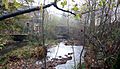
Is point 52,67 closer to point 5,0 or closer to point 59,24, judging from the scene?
point 5,0

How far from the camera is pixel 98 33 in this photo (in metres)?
7.64

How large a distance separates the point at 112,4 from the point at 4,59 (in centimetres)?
1208

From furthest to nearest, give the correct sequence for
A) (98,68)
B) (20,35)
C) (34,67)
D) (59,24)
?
(59,24) → (20,35) → (34,67) → (98,68)

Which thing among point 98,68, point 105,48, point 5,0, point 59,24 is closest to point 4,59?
point 98,68

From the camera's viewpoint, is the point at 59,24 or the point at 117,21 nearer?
the point at 117,21

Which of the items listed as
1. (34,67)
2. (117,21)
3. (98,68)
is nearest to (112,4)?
(117,21)

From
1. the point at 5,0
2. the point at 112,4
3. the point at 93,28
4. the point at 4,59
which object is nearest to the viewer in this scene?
the point at 5,0

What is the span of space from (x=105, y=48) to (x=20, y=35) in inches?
878

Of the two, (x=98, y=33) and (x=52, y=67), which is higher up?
(x=98, y=33)

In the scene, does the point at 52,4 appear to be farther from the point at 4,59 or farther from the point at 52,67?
the point at 4,59

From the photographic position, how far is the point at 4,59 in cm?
1620

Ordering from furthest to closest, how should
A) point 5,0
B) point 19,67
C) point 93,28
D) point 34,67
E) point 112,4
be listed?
point 19,67, point 34,67, point 93,28, point 112,4, point 5,0

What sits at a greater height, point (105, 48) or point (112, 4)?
point (112, 4)

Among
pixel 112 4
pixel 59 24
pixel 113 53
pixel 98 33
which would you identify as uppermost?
pixel 112 4
